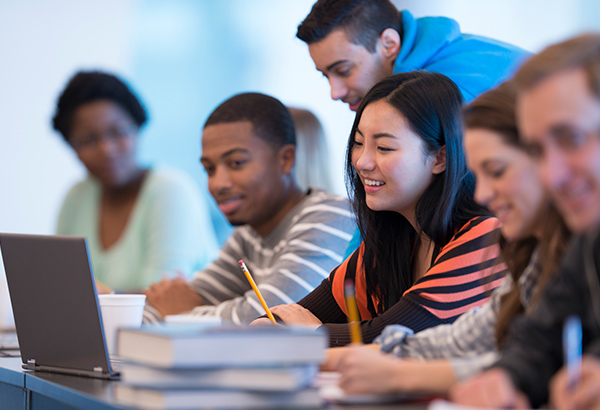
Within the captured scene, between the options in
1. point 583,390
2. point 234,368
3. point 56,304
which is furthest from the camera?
point 56,304

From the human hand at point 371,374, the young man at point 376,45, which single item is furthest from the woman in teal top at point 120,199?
the human hand at point 371,374

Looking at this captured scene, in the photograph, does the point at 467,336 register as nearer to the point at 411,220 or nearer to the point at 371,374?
the point at 371,374

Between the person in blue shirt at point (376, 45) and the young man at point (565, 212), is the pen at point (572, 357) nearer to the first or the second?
the young man at point (565, 212)

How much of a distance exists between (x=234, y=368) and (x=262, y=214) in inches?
49.7

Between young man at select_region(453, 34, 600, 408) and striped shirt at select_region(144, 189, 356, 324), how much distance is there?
1.01 meters

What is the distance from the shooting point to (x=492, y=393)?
2.26 feet

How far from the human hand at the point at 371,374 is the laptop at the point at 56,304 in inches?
16.6

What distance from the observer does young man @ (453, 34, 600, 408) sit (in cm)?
66

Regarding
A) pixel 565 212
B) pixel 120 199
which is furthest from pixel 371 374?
pixel 120 199

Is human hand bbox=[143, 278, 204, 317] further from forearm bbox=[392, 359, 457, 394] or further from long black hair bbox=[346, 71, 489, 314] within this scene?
forearm bbox=[392, 359, 457, 394]

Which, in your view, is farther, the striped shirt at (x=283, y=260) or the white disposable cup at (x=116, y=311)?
the striped shirt at (x=283, y=260)

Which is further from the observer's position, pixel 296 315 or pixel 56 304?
pixel 296 315

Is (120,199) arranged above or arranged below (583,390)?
above

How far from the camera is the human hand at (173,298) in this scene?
6.73ft
